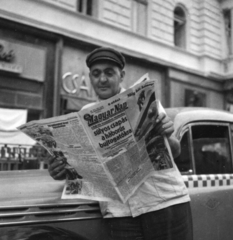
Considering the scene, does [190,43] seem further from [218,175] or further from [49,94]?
[218,175]

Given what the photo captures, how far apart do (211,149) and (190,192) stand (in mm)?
500

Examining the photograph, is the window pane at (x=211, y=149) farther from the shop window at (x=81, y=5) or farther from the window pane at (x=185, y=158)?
the shop window at (x=81, y=5)

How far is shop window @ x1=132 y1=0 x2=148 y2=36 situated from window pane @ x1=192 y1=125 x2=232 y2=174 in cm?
414

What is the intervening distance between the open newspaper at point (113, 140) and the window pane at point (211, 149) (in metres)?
0.88

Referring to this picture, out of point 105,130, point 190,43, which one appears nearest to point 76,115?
point 105,130

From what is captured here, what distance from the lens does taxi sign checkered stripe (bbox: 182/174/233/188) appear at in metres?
1.98

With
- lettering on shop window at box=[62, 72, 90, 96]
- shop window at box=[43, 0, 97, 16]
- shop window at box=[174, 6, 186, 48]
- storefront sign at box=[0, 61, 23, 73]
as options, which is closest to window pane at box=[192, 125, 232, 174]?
shop window at box=[174, 6, 186, 48]

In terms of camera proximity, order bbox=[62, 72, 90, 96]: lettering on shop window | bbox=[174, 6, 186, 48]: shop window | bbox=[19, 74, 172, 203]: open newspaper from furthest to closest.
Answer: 1. bbox=[62, 72, 90, 96]: lettering on shop window
2. bbox=[174, 6, 186, 48]: shop window
3. bbox=[19, 74, 172, 203]: open newspaper

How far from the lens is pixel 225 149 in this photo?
226cm

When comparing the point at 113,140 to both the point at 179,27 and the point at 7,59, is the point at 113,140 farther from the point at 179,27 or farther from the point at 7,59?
the point at 179,27

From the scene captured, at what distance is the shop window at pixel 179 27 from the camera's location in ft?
21.9

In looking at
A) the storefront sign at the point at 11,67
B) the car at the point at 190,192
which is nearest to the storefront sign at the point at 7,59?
the storefront sign at the point at 11,67

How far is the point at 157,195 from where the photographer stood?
4.38 feet

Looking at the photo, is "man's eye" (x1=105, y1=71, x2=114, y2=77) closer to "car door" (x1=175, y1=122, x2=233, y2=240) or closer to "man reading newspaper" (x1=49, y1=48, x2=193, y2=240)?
"man reading newspaper" (x1=49, y1=48, x2=193, y2=240)
